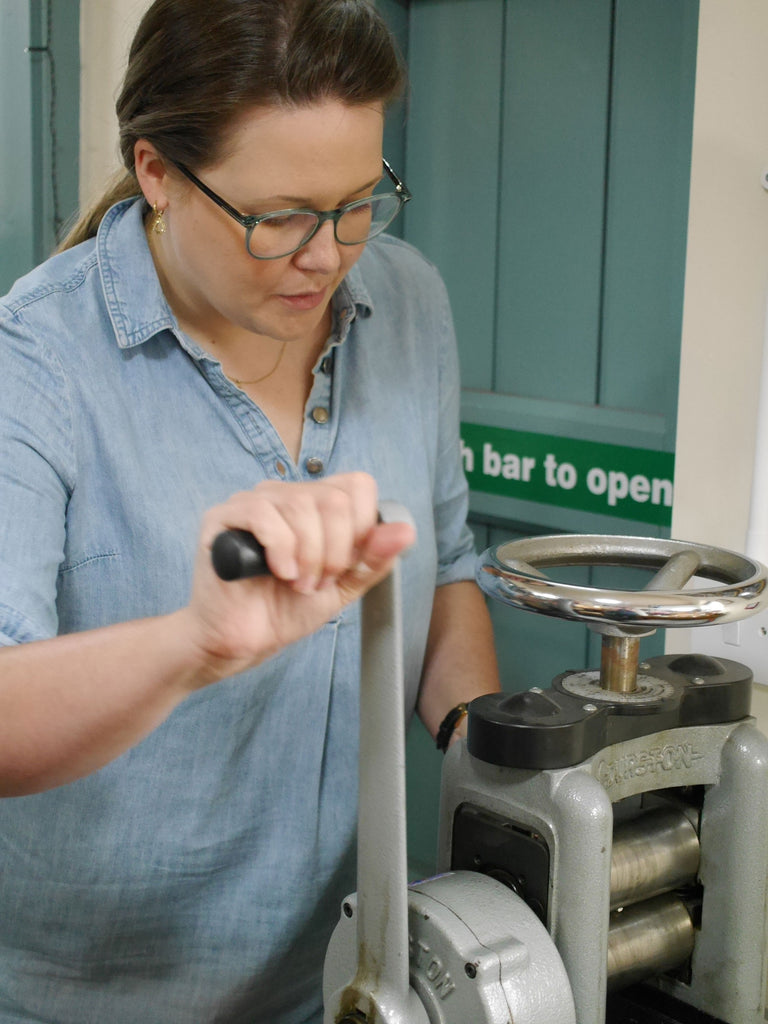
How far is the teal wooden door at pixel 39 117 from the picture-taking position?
179 centimetres

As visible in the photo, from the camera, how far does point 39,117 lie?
71.1 inches

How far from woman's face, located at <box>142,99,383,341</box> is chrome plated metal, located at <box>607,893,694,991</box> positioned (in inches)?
23.2

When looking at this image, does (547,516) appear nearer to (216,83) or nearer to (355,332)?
(355,332)

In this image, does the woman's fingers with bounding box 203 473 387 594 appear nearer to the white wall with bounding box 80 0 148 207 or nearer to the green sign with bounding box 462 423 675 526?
the green sign with bounding box 462 423 675 526

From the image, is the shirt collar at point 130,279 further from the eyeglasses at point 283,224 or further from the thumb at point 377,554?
the thumb at point 377,554

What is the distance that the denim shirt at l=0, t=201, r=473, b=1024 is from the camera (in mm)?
1040

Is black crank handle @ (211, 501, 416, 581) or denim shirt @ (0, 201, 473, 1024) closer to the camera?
black crank handle @ (211, 501, 416, 581)

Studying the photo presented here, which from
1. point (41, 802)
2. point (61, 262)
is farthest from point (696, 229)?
point (41, 802)

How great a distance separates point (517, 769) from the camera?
834 millimetres

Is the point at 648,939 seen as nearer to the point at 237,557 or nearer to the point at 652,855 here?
the point at 652,855

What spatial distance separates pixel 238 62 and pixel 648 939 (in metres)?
0.79

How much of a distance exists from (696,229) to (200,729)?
721 mm

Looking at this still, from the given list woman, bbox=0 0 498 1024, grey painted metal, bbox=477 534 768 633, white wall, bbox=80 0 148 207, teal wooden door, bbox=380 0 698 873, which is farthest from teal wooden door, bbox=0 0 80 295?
grey painted metal, bbox=477 534 768 633

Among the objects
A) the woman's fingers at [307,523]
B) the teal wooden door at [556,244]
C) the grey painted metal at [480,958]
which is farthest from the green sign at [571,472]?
the woman's fingers at [307,523]
